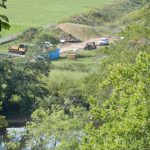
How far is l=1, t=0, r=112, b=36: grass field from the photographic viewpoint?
83.9m

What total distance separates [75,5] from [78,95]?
5122 centimetres

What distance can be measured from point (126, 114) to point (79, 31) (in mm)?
59104

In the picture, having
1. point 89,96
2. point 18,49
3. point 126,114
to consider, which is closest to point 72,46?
point 18,49

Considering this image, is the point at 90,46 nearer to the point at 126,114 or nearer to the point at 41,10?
the point at 41,10

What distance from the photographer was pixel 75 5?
98.8 metres

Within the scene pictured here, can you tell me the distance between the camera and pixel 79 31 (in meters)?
77.9

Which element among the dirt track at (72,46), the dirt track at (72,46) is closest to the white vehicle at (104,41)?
the dirt track at (72,46)

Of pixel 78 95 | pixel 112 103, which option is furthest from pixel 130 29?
pixel 112 103

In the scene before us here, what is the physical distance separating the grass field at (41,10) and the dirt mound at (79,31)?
5.51 m

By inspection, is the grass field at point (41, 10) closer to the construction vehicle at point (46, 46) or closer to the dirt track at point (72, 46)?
the dirt track at point (72, 46)

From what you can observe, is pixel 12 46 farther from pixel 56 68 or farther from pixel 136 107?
pixel 136 107

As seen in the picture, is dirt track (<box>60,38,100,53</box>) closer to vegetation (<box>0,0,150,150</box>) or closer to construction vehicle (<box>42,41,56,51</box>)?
vegetation (<box>0,0,150,150</box>)

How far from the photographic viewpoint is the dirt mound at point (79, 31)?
76.7 metres

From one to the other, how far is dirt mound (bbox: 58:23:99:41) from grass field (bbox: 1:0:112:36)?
5506 mm
